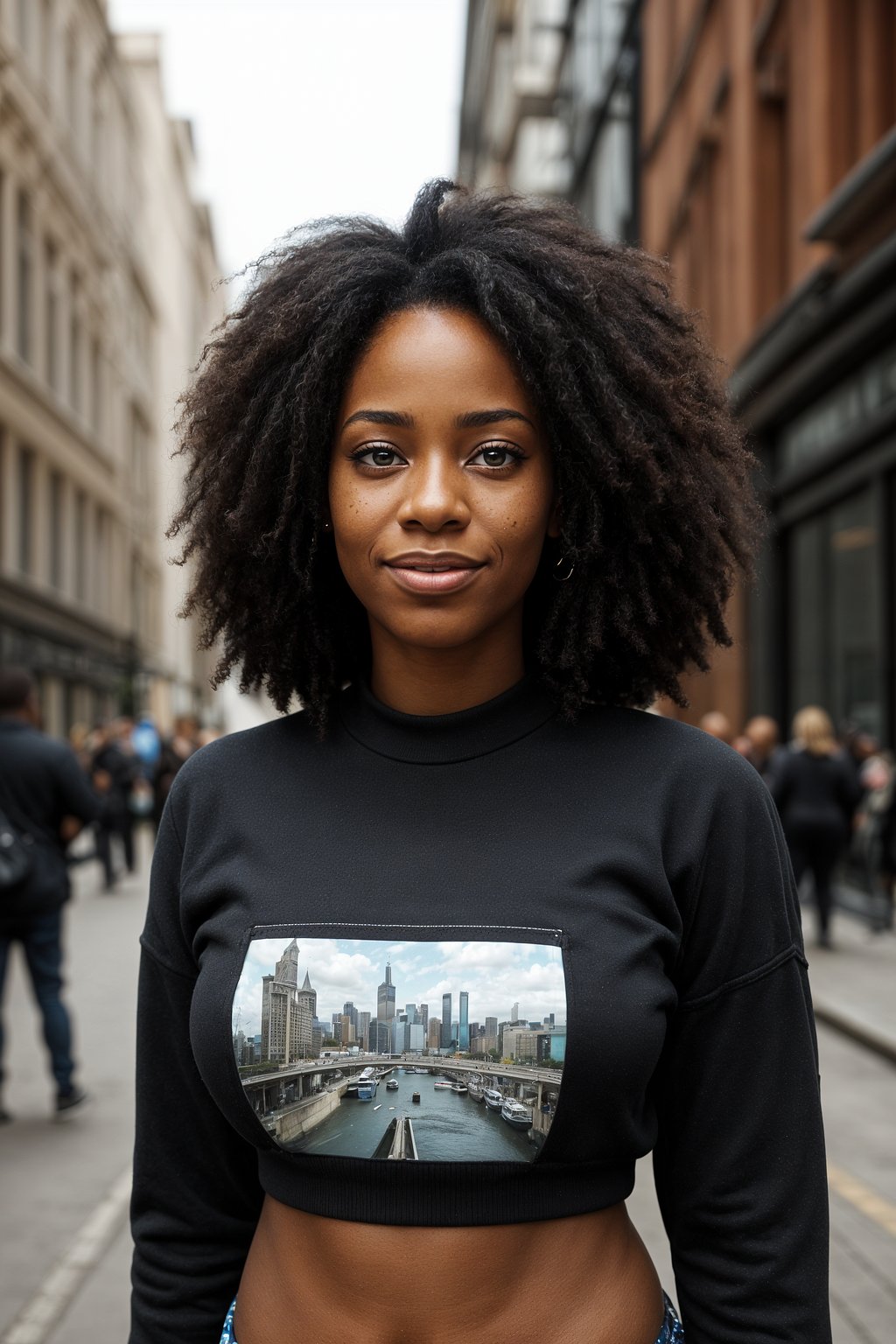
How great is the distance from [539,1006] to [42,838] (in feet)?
19.8

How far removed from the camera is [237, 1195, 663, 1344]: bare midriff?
1700mm

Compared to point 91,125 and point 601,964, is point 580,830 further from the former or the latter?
point 91,125

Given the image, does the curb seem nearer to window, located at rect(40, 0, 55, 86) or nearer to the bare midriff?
the bare midriff

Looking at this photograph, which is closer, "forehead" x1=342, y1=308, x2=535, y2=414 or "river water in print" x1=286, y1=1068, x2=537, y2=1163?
"river water in print" x1=286, y1=1068, x2=537, y2=1163

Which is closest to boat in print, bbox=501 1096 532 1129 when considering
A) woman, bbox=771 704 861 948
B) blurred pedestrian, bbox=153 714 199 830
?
woman, bbox=771 704 861 948

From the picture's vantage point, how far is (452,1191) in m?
1.71

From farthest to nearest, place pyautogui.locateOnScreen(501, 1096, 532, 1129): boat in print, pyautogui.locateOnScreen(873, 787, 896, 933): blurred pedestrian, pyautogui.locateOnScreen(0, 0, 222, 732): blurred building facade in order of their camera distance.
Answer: pyautogui.locateOnScreen(0, 0, 222, 732): blurred building facade
pyautogui.locateOnScreen(873, 787, 896, 933): blurred pedestrian
pyautogui.locateOnScreen(501, 1096, 532, 1129): boat in print

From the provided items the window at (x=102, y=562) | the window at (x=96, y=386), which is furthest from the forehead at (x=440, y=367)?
the window at (x=102, y=562)

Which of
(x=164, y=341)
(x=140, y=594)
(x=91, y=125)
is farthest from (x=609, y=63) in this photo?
(x=164, y=341)

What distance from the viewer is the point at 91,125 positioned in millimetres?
39344

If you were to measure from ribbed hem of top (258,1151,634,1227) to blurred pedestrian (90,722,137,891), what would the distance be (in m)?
15.8

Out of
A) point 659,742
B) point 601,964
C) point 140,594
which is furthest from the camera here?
point 140,594

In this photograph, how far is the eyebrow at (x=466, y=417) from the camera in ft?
5.93

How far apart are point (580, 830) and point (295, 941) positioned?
35 cm
